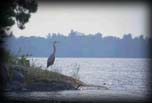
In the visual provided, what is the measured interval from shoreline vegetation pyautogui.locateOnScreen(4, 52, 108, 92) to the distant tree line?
9 cm

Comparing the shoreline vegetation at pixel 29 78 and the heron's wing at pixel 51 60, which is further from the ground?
the heron's wing at pixel 51 60

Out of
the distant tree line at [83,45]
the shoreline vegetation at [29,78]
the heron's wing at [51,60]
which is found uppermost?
the distant tree line at [83,45]

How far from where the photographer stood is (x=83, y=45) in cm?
321

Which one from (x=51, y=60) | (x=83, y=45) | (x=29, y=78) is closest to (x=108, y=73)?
(x=83, y=45)

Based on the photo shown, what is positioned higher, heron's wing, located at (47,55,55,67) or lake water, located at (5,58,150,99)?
heron's wing, located at (47,55,55,67)

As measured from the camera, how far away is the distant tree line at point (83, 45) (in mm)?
3154

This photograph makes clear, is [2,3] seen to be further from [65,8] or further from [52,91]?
[52,91]

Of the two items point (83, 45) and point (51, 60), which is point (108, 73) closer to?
point (83, 45)

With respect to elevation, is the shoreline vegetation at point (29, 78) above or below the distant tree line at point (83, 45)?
below

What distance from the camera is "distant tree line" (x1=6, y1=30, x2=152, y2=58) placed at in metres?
3.15

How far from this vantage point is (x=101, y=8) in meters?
3.17

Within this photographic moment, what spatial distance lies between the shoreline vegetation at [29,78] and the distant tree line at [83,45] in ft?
0.28

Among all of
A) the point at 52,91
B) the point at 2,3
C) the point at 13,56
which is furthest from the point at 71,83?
the point at 2,3

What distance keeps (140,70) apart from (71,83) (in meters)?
0.58
